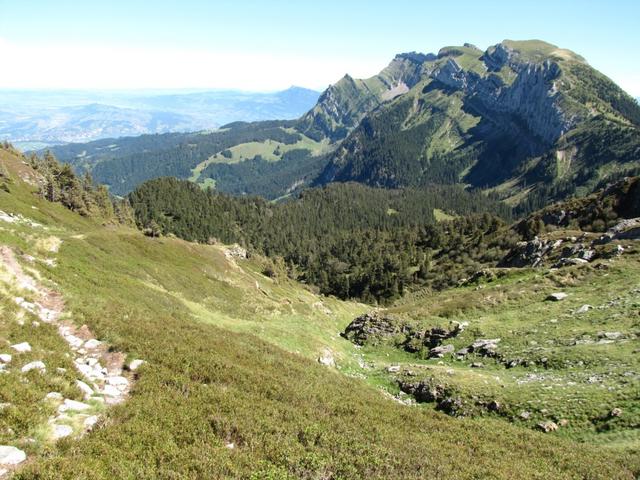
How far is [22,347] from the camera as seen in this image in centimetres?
1411

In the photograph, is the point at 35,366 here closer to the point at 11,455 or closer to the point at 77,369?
the point at 77,369

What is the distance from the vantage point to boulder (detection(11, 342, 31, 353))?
13896 mm

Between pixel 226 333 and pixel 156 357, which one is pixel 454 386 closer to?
pixel 226 333

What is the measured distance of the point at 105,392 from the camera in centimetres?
1363

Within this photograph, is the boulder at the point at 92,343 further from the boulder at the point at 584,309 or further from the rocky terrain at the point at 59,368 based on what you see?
the boulder at the point at 584,309

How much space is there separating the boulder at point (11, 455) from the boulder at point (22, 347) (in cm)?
540

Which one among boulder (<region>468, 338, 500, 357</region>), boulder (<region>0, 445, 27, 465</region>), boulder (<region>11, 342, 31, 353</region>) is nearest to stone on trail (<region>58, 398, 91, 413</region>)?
boulder (<region>0, 445, 27, 465</region>)

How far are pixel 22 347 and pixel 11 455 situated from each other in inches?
235

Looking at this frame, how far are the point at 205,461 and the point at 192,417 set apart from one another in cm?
250

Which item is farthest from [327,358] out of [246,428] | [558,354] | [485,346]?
[246,428]

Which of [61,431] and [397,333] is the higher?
[61,431]

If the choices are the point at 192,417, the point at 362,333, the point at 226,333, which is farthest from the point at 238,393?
the point at 362,333

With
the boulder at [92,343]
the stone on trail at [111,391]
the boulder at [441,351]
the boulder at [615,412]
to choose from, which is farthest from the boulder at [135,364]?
the boulder at [441,351]

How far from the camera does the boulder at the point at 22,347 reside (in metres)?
13.9
